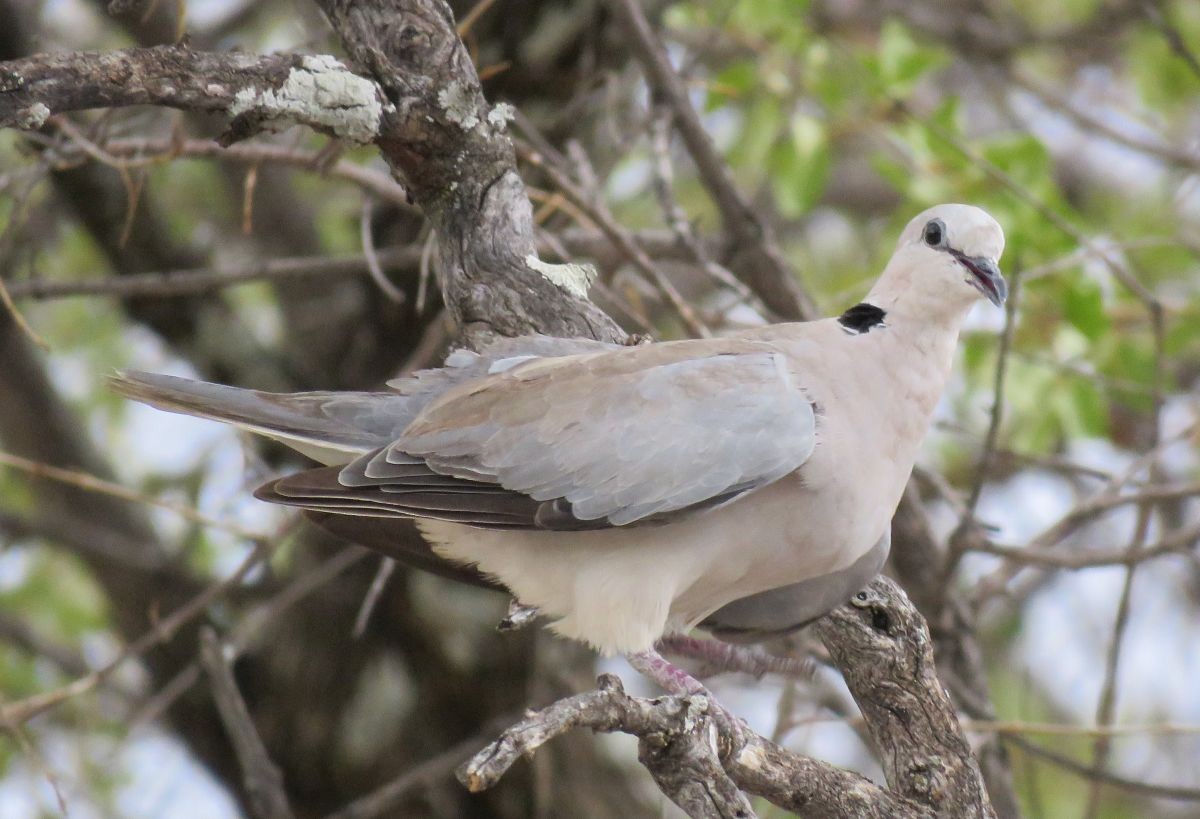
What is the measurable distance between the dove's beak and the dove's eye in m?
0.06

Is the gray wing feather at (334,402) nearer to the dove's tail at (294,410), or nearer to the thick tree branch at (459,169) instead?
the dove's tail at (294,410)

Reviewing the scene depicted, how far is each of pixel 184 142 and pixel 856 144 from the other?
294 centimetres

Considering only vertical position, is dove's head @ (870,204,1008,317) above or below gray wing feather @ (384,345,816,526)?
above

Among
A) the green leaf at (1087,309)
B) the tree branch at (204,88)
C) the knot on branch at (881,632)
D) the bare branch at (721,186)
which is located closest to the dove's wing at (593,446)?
the knot on branch at (881,632)

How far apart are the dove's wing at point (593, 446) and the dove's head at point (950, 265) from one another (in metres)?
0.36

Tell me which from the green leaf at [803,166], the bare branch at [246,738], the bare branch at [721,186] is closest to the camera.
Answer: the bare branch at [246,738]

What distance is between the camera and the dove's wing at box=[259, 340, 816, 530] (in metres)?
2.62

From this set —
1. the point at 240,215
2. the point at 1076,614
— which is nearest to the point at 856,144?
the point at 240,215

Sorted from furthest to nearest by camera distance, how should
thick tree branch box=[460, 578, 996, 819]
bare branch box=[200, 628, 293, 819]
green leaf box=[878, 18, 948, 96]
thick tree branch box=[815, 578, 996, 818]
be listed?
1. green leaf box=[878, 18, 948, 96]
2. bare branch box=[200, 628, 293, 819]
3. thick tree branch box=[815, 578, 996, 818]
4. thick tree branch box=[460, 578, 996, 819]

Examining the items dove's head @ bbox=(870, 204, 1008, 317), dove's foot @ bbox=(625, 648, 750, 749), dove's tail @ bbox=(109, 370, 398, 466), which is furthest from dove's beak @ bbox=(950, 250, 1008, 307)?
dove's tail @ bbox=(109, 370, 398, 466)

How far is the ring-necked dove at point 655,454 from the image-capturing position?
2.64 meters

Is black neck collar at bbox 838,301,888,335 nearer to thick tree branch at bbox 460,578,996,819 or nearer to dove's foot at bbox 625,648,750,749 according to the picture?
thick tree branch at bbox 460,578,996,819

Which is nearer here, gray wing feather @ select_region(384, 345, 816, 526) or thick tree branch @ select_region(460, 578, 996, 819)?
thick tree branch @ select_region(460, 578, 996, 819)

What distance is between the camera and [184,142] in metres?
3.41
